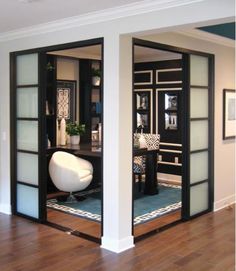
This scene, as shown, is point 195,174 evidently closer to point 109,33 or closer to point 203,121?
point 203,121

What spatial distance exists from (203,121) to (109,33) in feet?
6.81

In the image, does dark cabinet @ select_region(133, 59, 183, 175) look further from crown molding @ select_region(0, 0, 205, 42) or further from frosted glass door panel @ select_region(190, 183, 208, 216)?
crown molding @ select_region(0, 0, 205, 42)

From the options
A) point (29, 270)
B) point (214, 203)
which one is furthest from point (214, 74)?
point (29, 270)

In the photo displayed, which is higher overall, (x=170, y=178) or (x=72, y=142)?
(x=72, y=142)

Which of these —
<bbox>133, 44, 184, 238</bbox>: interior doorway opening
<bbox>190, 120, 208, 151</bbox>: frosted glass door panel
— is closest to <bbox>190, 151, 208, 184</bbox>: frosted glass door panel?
<bbox>190, 120, 208, 151</bbox>: frosted glass door panel

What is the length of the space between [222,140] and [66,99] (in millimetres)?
2903

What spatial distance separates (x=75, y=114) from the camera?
7.43 metres

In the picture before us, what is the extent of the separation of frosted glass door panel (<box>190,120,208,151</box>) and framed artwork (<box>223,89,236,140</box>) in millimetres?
432

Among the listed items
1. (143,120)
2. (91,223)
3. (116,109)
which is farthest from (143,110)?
(116,109)

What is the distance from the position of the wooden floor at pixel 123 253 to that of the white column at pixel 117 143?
0.24 meters

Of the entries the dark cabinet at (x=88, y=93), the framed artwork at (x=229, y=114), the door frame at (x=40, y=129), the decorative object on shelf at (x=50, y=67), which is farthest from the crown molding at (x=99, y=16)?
the framed artwork at (x=229, y=114)

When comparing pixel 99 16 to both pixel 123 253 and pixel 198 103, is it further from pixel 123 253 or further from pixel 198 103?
pixel 123 253

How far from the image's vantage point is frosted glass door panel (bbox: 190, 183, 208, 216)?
5406 millimetres

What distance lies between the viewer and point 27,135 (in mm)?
5344
